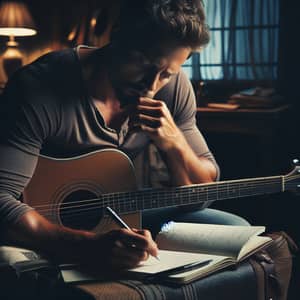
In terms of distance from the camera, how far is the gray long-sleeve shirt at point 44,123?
3.91 ft

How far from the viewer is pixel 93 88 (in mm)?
1347


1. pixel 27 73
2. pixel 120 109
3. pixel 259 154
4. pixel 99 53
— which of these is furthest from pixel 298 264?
pixel 27 73

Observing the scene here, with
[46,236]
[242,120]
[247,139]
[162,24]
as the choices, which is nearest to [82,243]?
[46,236]

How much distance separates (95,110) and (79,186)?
17 cm

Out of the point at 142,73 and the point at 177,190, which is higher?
the point at 142,73

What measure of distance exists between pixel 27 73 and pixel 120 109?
9.4 inches

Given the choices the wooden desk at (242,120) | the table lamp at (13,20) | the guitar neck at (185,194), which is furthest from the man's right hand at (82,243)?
the table lamp at (13,20)

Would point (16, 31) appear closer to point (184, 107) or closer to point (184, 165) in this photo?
point (184, 107)

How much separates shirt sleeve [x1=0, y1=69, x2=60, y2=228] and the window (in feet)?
4.66

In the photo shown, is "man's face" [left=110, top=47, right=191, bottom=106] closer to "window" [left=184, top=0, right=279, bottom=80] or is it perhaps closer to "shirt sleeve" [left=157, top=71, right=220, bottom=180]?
"shirt sleeve" [left=157, top=71, right=220, bottom=180]

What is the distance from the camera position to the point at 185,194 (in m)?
1.41

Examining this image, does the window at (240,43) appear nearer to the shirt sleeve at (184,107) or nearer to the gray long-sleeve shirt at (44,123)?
the shirt sleeve at (184,107)

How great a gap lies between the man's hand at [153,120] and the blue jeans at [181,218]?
0.24 meters

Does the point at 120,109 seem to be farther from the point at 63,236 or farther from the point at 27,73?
the point at 63,236
